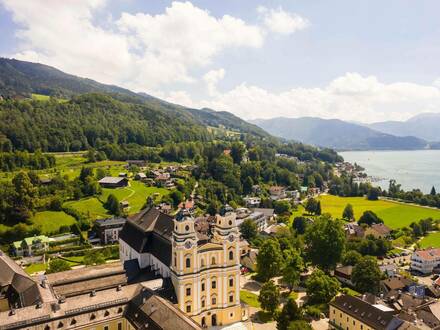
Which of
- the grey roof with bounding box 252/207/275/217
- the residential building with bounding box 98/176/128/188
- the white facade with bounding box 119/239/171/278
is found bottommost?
the grey roof with bounding box 252/207/275/217

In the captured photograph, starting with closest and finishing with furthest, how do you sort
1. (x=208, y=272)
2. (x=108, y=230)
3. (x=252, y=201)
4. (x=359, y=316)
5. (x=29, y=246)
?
(x=208, y=272)
(x=359, y=316)
(x=29, y=246)
(x=108, y=230)
(x=252, y=201)

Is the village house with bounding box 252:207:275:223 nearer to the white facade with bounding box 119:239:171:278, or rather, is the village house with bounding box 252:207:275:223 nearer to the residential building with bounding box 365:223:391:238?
the residential building with bounding box 365:223:391:238

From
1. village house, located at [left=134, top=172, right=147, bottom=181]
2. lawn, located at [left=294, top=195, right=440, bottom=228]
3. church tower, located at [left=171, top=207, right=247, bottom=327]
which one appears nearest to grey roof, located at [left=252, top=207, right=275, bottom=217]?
lawn, located at [left=294, top=195, right=440, bottom=228]

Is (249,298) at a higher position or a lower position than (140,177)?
lower

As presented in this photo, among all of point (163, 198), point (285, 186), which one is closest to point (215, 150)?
point (285, 186)

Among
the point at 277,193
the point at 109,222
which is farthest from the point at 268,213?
the point at 109,222

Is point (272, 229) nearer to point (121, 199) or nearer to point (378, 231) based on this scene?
point (378, 231)

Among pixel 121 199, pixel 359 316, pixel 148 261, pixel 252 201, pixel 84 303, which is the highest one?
pixel 84 303
